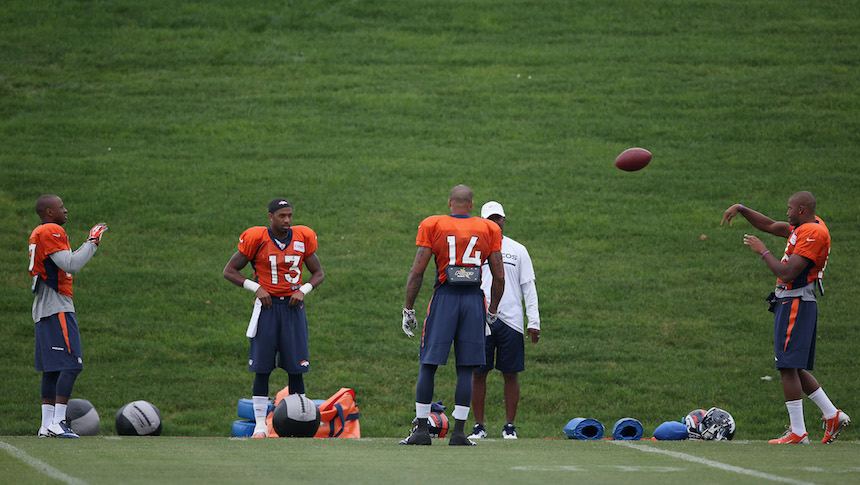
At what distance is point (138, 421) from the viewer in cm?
979

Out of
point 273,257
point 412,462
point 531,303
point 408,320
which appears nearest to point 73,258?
point 273,257

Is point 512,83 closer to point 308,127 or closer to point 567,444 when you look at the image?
point 308,127

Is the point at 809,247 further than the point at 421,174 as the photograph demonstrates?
No

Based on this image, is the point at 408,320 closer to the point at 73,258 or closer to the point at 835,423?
the point at 73,258

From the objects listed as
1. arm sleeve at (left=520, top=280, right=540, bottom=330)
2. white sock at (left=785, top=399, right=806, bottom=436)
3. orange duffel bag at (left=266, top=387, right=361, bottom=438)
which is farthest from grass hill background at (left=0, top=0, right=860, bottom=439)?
white sock at (left=785, top=399, right=806, bottom=436)

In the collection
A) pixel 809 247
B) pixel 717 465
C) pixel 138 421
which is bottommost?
pixel 138 421

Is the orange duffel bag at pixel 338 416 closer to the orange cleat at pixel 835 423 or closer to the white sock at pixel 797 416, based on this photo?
the white sock at pixel 797 416

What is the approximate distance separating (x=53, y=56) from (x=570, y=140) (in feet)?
48.3

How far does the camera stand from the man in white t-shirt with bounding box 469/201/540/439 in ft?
31.7

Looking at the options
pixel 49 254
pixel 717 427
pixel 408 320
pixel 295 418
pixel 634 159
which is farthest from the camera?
pixel 634 159

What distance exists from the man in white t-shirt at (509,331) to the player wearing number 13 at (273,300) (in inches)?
76.2

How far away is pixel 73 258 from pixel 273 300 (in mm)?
1957

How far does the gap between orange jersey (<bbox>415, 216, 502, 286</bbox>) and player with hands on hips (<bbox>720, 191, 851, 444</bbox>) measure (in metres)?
2.71

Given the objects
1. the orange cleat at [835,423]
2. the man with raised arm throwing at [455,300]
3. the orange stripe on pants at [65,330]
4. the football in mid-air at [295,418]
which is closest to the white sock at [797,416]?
the orange cleat at [835,423]
